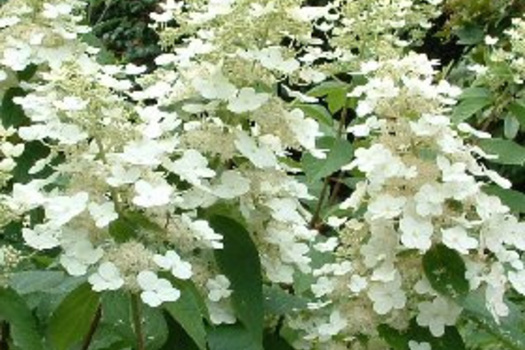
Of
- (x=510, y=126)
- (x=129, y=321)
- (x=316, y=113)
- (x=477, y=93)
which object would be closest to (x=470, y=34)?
(x=510, y=126)

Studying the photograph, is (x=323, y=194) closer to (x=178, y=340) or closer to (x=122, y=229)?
(x=178, y=340)

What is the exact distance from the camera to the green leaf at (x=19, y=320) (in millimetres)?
1550

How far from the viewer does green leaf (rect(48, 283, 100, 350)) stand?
1567 millimetres

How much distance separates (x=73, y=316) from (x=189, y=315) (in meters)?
0.21

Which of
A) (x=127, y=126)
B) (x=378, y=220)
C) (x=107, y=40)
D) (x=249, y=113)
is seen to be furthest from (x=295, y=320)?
(x=107, y=40)

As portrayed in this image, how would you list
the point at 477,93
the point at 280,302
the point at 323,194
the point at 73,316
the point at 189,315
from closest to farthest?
the point at 189,315 → the point at 73,316 → the point at 280,302 → the point at 477,93 → the point at 323,194

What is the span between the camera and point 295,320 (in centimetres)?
191

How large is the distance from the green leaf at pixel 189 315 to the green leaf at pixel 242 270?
0.13 metres

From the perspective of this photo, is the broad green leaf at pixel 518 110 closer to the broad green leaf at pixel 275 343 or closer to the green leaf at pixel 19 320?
the broad green leaf at pixel 275 343

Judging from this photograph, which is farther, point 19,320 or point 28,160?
point 28,160

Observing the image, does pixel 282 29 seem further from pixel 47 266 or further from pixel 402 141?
pixel 47 266

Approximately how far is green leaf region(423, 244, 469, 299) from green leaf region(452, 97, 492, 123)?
491mm

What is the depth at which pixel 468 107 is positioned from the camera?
2.16 meters

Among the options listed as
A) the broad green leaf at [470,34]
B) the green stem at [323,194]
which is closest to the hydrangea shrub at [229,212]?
the green stem at [323,194]
